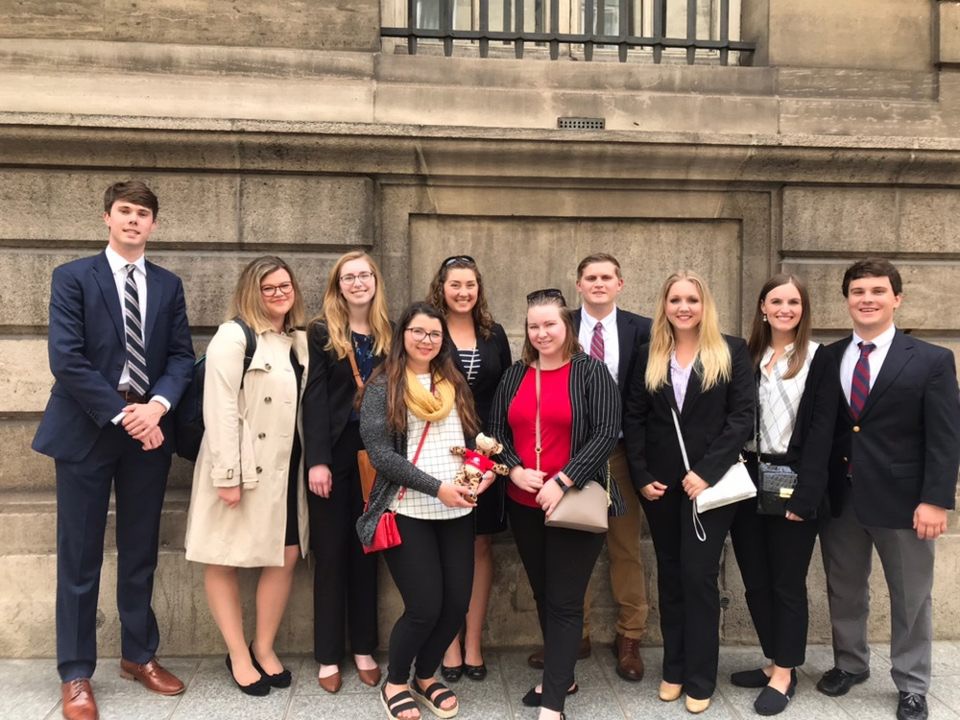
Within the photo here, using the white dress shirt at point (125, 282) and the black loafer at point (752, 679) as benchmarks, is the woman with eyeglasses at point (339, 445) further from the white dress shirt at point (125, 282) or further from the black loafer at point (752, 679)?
the black loafer at point (752, 679)

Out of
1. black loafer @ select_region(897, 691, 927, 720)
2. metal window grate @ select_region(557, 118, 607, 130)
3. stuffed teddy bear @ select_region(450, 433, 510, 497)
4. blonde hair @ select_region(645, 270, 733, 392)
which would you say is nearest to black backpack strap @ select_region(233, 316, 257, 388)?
stuffed teddy bear @ select_region(450, 433, 510, 497)

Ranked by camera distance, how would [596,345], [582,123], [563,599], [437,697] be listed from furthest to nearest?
1. [582,123]
2. [596,345]
3. [437,697]
4. [563,599]

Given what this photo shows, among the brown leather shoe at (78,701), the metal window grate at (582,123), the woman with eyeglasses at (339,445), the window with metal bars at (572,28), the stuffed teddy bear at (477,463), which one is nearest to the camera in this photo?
the stuffed teddy bear at (477,463)

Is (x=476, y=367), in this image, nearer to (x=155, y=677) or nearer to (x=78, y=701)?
(x=155, y=677)

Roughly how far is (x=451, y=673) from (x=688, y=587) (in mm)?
1409

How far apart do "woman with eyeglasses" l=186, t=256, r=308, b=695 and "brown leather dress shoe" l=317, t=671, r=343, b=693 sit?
301 millimetres

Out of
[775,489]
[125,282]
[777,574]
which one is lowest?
[777,574]

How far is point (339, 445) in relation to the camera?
4082mm

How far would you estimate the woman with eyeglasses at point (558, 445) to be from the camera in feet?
11.8

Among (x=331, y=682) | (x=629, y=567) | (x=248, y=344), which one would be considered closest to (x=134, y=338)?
(x=248, y=344)

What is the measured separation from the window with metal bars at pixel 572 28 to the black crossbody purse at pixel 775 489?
3.09 metres

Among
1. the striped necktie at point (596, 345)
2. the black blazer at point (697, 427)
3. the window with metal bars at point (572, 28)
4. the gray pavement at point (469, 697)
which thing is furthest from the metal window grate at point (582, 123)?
the gray pavement at point (469, 697)

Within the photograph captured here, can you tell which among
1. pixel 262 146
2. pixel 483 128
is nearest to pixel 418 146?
pixel 483 128

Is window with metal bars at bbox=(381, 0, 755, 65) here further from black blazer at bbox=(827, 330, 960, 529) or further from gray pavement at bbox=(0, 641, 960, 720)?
gray pavement at bbox=(0, 641, 960, 720)
